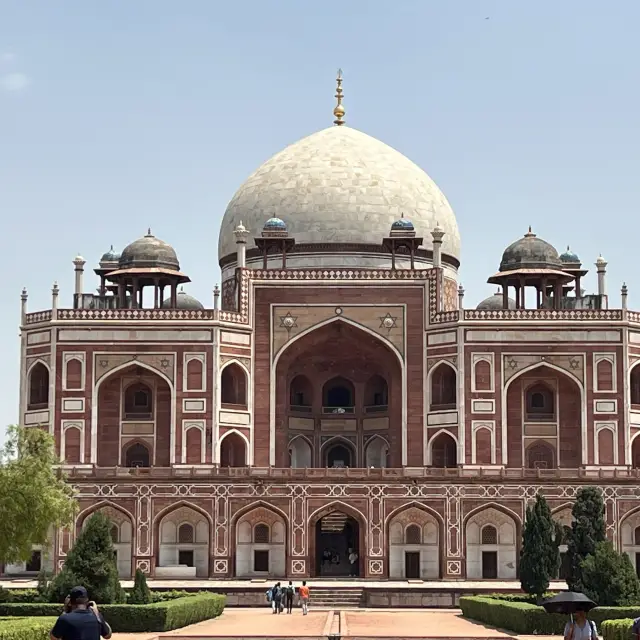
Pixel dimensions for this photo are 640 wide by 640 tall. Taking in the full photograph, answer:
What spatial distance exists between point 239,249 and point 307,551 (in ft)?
35.0

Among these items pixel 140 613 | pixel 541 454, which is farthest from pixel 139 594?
pixel 541 454

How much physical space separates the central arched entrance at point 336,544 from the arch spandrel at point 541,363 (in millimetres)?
6099

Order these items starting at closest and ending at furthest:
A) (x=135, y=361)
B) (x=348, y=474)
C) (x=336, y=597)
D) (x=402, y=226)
Result: (x=336, y=597)
(x=348, y=474)
(x=135, y=361)
(x=402, y=226)

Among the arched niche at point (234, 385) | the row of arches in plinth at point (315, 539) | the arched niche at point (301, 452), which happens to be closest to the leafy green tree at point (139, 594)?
the row of arches in plinth at point (315, 539)

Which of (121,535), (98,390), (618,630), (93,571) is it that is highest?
(98,390)

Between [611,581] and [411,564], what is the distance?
41.9 ft

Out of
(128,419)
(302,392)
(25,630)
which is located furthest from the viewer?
(302,392)

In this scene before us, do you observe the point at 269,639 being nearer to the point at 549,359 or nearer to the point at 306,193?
the point at 549,359

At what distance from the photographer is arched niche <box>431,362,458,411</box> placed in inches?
1788

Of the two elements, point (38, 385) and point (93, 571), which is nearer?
point (93, 571)

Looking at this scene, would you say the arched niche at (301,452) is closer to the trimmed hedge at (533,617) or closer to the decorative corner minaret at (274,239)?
the decorative corner minaret at (274,239)

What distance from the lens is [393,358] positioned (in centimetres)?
4650

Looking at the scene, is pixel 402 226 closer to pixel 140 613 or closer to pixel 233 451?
pixel 233 451

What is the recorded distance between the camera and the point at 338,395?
49844 millimetres
